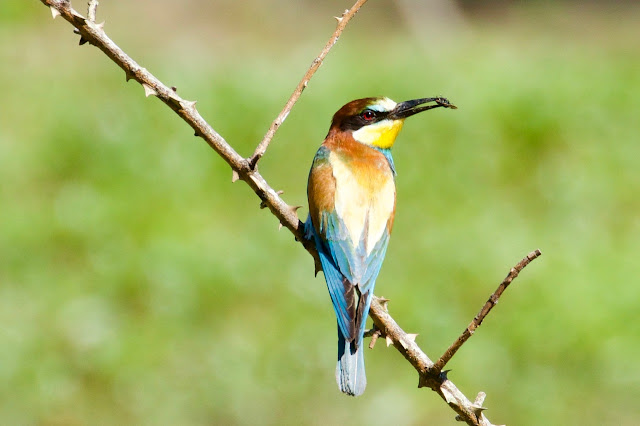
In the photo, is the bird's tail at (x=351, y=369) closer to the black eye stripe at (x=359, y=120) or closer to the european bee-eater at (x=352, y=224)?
the european bee-eater at (x=352, y=224)

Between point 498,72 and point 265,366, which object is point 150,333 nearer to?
point 265,366

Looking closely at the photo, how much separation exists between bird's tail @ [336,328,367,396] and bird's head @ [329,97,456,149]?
876 millimetres

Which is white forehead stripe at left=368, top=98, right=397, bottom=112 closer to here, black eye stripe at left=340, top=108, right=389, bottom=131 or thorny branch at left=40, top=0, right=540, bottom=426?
black eye stripe at left=340, top=108, right=389, bottom=131

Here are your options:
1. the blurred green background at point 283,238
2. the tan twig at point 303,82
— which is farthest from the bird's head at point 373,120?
the blurred green background at point 283,238

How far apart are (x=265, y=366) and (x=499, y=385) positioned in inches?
45.9

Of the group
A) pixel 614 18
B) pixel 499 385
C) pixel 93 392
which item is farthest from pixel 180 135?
pixel 614 18

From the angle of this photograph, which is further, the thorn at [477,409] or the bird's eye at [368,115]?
the bird's eye at [368,115]

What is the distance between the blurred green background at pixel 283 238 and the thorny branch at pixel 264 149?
249 cm

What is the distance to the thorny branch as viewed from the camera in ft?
6.33

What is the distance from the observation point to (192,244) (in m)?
5.44

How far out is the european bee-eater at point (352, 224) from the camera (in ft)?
8.37

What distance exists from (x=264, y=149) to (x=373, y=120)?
3.68 feet

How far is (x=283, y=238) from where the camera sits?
5594mm

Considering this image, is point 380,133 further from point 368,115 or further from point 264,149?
point 264,149
